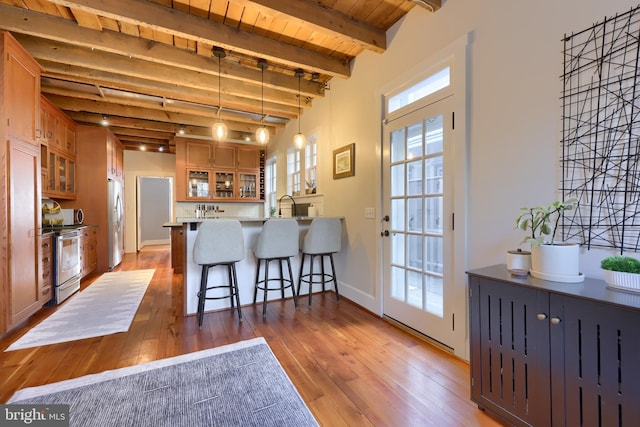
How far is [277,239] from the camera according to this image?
2.92m

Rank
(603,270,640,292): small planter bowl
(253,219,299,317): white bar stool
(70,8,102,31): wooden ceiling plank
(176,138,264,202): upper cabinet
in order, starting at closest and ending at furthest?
(603,270,640,292): small planter bowl → (70,8,102,31): wooden ceiling plank → (253,219,299,317): white bar stool → (176,138,264,202): upper cabinet


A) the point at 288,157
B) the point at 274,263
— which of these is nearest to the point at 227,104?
the point at 288,157

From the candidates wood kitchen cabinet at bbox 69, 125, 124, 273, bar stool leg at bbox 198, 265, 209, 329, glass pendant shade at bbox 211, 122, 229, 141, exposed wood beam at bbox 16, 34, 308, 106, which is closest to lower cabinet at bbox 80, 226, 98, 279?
wood kitchen cabinet at bbox 69, 125, 124, 273

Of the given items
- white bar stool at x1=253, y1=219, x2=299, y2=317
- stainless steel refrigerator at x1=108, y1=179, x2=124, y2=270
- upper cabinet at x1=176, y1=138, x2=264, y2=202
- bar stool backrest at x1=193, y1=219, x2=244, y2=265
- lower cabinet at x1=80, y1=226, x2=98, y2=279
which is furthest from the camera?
upper cabinet at x1=176, y1=138, x2=264, y2=202

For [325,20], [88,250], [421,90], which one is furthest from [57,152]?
[421,90]

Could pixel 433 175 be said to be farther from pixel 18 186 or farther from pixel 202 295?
pixel 18 186

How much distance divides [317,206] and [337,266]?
97 cm

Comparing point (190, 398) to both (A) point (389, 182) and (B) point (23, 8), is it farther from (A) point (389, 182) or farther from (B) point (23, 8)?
(B) point (23, 8)

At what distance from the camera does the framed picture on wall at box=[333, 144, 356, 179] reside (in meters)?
3.25

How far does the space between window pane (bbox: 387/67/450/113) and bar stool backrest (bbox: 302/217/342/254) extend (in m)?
1.37

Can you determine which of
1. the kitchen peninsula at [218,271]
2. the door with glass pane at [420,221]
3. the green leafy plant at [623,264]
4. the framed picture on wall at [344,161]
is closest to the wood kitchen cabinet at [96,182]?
the kitchen peninsula at [218,271]

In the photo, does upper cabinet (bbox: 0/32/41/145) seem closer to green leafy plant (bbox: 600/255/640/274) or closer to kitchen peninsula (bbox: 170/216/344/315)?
kitchen peninsula (bbox: 170/216/344/315)

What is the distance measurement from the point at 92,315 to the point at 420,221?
350 cm

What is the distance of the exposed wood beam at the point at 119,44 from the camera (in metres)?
2.30
